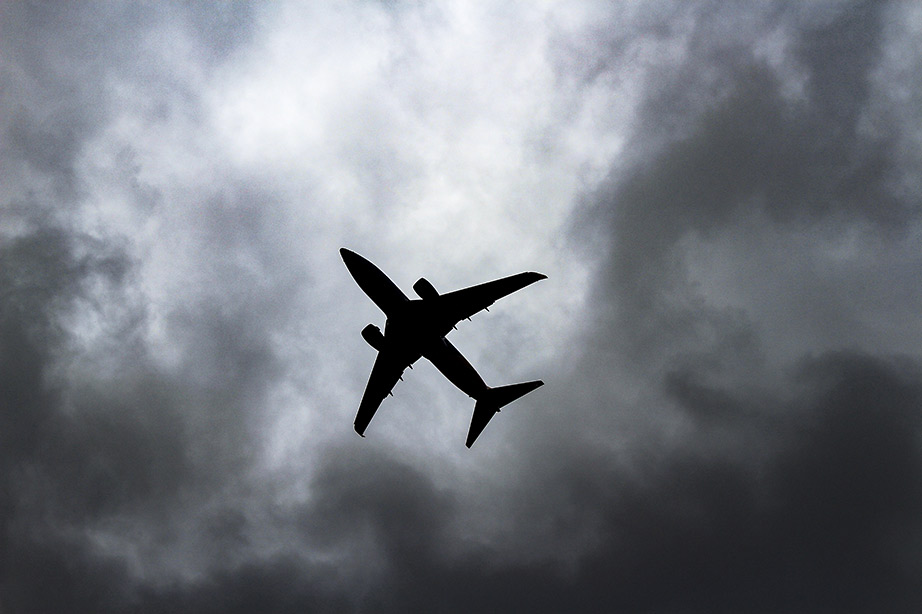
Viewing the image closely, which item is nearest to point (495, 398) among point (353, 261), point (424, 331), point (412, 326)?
point (424, 331)

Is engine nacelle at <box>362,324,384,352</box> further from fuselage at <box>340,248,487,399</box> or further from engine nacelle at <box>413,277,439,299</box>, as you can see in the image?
engine nacelle at <box>413,277,439,299</box>

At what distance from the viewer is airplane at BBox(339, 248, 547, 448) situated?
59750mm

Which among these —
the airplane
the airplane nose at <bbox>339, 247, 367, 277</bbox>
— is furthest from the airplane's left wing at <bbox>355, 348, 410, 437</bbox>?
the airplane nose at <bbox>339, 247, 367, 277</bbox>

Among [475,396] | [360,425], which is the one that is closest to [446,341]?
[475,396]

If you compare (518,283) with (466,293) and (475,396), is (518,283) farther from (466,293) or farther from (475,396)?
(475,396)

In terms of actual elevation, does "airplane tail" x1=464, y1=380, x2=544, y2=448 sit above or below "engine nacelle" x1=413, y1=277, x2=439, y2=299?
below

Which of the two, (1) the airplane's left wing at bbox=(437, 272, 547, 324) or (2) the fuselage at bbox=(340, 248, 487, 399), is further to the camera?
(2) the fuselage at bbox=(340, 248, 487, 399)

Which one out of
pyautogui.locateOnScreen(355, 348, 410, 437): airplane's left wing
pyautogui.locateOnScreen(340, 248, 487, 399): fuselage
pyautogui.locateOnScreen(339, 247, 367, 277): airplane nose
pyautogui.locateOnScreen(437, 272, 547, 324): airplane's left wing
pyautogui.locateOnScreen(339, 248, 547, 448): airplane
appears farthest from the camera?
pyautogui.locateOnScreen(355, 348, 410, 437): airplane's left wing

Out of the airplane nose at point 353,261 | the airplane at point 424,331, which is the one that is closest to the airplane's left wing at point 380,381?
the airplane at point 424,331

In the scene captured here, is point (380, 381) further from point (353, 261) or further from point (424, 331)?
point (353, 261)

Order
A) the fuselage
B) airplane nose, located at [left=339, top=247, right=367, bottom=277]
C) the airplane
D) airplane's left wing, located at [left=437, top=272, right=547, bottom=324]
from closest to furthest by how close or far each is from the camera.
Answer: airplane's left wing, located at [left=437, top=272, right=547, bottom=324] → the airplane → the fuselage → airplane nose, located at [left=339, top=247, right=367, bottom=277]

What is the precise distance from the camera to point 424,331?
6216 centimetres

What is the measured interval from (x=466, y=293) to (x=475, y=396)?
13.4 m

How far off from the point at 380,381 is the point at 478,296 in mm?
16112
